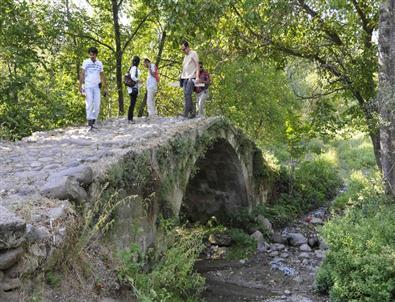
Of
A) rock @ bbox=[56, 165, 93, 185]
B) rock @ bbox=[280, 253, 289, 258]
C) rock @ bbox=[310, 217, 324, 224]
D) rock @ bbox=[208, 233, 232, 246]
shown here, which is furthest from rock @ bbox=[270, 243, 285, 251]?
rock @ bbox=[56, 165, 93, 185]

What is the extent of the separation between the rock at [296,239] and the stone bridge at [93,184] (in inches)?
127

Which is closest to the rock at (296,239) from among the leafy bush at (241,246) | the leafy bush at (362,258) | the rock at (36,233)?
the leafy bush at (241,246)

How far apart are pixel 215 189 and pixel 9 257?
11990mm

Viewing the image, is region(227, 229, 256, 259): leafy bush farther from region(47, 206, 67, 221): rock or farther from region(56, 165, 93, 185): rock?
region(47, 206, 67, 221): rock

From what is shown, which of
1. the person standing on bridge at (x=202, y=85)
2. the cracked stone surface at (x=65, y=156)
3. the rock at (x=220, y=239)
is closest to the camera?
the cracked stone surface at (x=65, y=156)

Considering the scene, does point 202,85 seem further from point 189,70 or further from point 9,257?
point 9,257

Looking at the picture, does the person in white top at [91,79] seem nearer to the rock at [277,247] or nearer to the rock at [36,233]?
the rock at [36,233]

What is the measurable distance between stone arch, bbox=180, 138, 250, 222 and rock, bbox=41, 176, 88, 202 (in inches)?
367

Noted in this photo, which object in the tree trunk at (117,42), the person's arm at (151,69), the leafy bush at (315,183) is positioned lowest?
the leafy bush at (315,183)

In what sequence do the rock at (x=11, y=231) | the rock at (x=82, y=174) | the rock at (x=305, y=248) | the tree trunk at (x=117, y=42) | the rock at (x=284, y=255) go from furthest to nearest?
the tree trunk at (x=117, y=42)
the rock at (x=305, y=248)
the rock at (x=284, y=255)
the rock at (x=82, y=174)
the rock at (x=11, y=231)

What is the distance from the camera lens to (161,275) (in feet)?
20.9

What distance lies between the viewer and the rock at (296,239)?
537 inches

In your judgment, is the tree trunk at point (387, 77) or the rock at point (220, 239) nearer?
the tree trunk at point (387, 77)

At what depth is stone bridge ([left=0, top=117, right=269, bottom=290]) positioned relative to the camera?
174 inches
